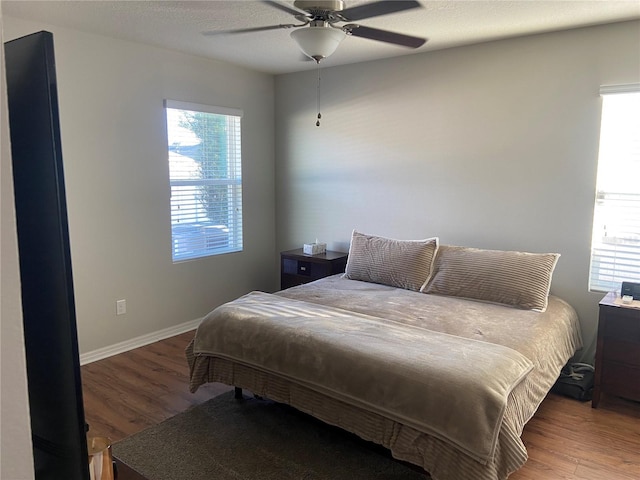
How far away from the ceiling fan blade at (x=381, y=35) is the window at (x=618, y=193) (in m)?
1.48

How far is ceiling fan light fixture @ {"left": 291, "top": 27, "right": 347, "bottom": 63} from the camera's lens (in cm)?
230

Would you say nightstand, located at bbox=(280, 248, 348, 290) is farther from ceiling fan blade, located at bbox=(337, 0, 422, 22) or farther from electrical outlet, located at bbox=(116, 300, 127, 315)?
ceiling fan blade, located at bbox=(337, 0, 422, 22)

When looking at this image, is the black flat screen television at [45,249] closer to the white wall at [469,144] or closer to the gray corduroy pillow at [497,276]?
the gray corduroy pillow at [497,276]

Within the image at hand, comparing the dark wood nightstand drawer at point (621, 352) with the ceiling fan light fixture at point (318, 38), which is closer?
the ceiling fan light fixture at point (318, 38)

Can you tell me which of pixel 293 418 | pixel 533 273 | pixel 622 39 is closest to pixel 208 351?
pixel 293 418

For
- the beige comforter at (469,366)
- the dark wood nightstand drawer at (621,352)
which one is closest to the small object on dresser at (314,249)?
the beige comforter at (469,366)

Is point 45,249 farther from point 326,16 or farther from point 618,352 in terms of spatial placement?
point 618,352

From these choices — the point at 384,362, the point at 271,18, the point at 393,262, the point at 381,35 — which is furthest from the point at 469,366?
the point at 271,18

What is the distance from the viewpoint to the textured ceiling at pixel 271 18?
282 cm

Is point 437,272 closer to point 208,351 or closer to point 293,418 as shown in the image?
point 293,418

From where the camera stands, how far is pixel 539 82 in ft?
11.4

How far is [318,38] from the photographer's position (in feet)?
7.62

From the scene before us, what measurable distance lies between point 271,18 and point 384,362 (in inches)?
87.8

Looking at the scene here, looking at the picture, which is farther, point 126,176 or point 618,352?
point 126,176
